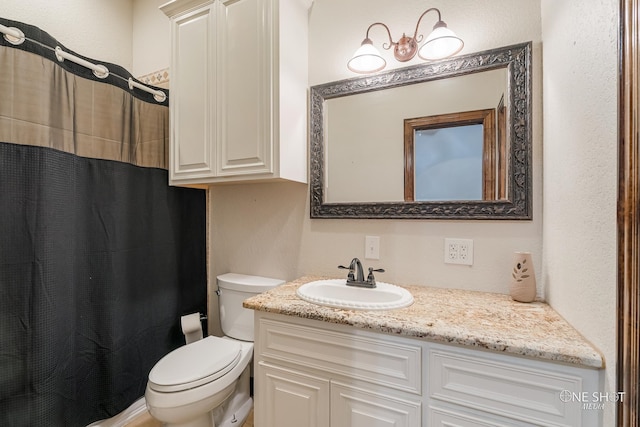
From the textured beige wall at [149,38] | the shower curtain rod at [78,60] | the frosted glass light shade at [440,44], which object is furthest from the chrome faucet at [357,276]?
the textured beige wall at [149,38]

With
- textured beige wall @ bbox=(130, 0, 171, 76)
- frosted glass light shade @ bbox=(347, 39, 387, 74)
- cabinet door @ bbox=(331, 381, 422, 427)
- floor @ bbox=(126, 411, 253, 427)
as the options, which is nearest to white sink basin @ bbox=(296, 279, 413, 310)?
cabinet door @ bbox=(331, 381, 422, 427)

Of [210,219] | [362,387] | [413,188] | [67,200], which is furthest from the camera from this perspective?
[210,219]

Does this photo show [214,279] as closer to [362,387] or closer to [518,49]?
[362,387]

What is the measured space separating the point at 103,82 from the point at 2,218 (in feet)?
2.57

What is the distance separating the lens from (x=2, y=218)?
3.59ft

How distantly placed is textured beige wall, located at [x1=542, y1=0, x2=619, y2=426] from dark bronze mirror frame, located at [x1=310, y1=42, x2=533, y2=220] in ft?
0.23

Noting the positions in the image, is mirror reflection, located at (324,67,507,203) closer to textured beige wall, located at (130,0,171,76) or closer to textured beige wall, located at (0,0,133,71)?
textured beige wall, located at (130,0,171,76)

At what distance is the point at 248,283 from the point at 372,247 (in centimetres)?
76

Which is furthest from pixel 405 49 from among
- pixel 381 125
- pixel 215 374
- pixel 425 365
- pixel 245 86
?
pixel 215 374

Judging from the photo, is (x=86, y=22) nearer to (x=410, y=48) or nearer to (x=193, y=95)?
(x=193, y=95)

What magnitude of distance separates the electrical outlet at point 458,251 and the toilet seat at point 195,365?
1.19 meters

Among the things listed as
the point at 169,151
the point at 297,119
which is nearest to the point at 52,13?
the point at 169,151

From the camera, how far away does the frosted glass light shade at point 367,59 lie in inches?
53.9

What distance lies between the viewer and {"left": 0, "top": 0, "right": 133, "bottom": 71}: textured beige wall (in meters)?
1.55
